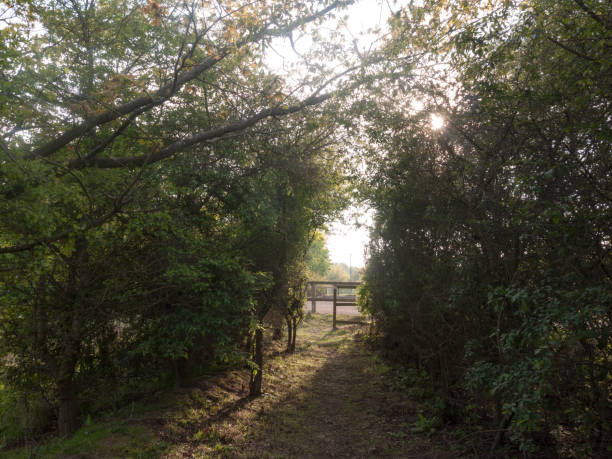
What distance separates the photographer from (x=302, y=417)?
6.21 m

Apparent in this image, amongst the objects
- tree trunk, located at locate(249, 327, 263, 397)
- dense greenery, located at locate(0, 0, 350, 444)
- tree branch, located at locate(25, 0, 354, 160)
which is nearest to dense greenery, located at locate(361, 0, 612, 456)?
tree branch, located at locate(25, 0, 354, 160)

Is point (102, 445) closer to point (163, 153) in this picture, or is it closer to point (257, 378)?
point (257, 378)

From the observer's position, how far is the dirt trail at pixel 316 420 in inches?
192

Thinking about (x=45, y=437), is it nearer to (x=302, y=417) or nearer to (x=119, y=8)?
(x=302, y=417)

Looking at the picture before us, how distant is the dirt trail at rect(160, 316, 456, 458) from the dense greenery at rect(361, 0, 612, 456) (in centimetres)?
Answer: 91

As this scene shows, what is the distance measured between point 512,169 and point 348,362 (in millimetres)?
7313

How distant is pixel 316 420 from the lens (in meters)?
6.11

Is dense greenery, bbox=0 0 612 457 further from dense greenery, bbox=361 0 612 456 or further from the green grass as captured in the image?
the green grass

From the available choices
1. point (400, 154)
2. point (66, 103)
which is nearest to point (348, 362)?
point (400, 154)

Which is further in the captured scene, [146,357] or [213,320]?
[146,357]

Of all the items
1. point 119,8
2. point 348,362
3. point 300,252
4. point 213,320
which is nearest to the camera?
point 213,320

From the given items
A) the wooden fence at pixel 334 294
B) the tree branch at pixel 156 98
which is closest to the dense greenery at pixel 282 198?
the tree branch at pixel 156 98

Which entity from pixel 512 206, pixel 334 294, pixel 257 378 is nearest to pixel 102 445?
pixel 257 378

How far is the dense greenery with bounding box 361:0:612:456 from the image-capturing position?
285 cm
